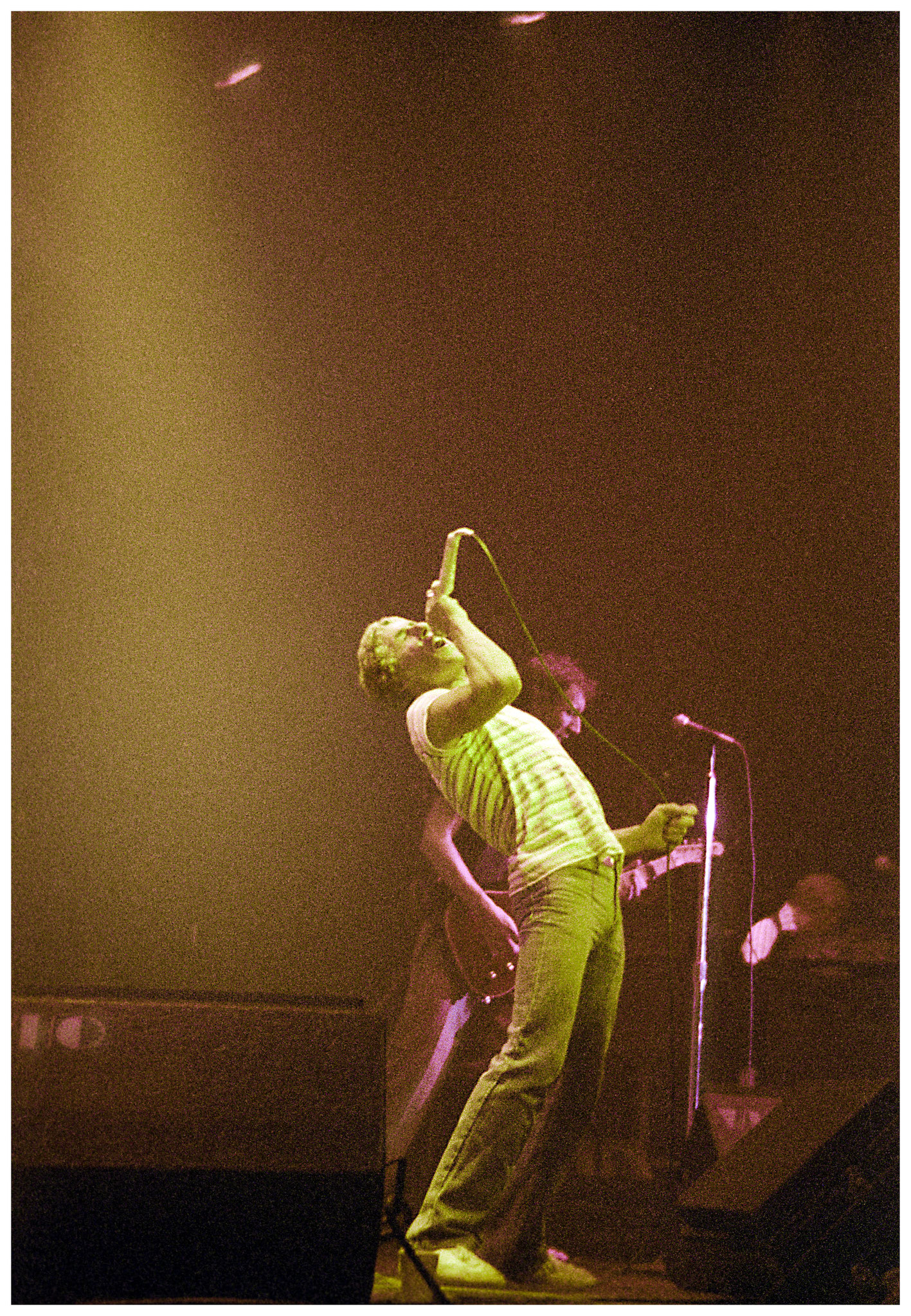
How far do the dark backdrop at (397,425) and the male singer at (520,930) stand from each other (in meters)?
0.57

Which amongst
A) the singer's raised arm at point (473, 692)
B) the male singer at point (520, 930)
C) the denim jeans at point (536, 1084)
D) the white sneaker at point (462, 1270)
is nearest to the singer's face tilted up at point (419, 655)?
the male singer at point (520, 930)

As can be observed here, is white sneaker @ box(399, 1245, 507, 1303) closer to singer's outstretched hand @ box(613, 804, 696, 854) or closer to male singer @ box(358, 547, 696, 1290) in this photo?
male singer @ box(358, 547, 696, 1290)

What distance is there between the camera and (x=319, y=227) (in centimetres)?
324

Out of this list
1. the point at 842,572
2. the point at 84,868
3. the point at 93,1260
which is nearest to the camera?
the point at 93,1260

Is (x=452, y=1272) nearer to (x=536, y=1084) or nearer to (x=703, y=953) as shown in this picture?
(x=536, y=1084)

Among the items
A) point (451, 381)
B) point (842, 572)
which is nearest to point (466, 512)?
point (451, 381)

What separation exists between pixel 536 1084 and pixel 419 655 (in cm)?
104

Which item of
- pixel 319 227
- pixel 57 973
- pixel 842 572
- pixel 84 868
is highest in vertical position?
pixel 319 227

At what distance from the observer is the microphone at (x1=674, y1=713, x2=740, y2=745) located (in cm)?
310

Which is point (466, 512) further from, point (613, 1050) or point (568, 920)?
point (613, 1050)

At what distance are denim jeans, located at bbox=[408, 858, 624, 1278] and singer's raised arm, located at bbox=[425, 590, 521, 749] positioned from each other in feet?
1.33

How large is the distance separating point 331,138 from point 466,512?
1.19 meters

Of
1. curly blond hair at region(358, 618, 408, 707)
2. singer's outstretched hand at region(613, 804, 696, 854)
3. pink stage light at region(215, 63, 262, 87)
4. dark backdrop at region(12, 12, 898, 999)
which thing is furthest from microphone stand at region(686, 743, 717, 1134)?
pink stage light at region(215, 63, 262, 87)

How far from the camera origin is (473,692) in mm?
2426
